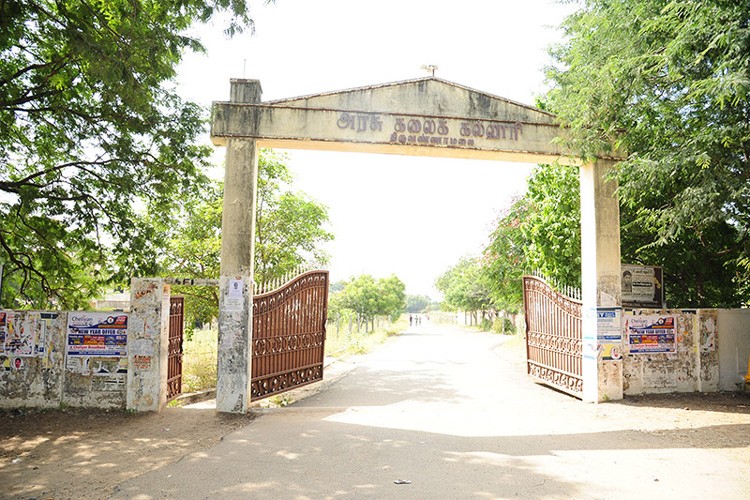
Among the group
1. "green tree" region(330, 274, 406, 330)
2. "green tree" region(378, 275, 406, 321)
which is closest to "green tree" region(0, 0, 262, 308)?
"green tree" region(330, 274, 406, 330)

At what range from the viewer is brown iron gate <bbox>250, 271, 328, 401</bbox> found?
8.75 meters

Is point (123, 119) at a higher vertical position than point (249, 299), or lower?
higher

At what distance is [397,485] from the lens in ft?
16.4

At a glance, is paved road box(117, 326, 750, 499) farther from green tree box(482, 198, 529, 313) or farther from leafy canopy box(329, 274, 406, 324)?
leafy canopy box(329, 274, 406, 324)

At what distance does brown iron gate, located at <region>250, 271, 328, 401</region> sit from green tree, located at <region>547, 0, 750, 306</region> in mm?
5675

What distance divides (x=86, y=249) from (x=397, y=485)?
8.70m

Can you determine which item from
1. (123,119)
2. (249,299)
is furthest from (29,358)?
(123,119)

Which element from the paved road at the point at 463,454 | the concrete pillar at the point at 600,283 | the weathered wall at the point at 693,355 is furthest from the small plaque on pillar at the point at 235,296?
the weathered wall at the point at 693,355

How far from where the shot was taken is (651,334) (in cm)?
953

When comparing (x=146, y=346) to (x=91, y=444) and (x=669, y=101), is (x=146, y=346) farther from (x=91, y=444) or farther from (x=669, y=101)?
(x=669, y=101)

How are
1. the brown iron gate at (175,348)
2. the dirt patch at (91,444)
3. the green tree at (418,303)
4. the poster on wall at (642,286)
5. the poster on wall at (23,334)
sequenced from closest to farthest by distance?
the dirt patch at (91,444), the poster on wall at (23,334), the brown iron gate at (175,348), the poster on wall at (642,286), the green tree at (418,303)

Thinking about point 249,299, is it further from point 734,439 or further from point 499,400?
point 734,439

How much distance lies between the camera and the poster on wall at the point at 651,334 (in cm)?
941

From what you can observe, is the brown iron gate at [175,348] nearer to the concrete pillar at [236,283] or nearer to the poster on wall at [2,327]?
the concrete pillar at [236,283]
